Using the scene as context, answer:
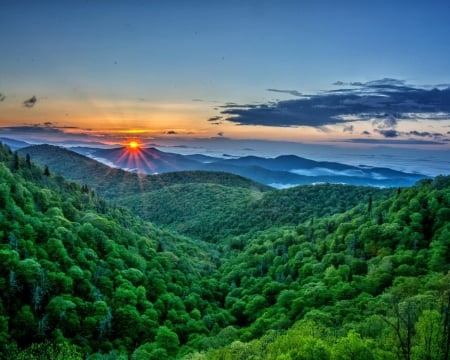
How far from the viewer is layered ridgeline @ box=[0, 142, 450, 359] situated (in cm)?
6956

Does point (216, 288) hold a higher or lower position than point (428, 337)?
lower

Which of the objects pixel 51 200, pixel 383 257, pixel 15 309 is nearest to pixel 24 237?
pixel 15 309

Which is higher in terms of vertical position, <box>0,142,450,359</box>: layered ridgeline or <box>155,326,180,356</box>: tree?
<box>0,142,450,359</box>: layered ridgeline

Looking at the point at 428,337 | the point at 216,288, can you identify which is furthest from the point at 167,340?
the point at 428,337

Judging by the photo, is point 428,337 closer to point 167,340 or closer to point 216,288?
point 167,340

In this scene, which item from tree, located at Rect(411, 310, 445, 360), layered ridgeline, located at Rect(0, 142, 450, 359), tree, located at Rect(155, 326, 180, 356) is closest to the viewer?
tree, located at Rect(411, 310, 445, 360)

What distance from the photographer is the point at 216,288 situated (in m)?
151

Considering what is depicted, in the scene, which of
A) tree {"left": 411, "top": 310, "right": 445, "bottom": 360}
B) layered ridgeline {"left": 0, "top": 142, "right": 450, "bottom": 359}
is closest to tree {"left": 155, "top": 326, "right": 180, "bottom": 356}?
layered ridgeline {"left": 0, "top": 142, "right": 450, "bottom": 359}

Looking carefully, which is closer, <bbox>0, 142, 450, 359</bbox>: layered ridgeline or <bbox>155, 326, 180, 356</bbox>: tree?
<bbox>0, 142, 450, 359</bbox>: layered ridgeline

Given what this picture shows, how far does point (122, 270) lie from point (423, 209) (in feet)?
328

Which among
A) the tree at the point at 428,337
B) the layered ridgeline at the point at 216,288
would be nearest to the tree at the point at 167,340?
the layered ridgeline at the point at 216,288

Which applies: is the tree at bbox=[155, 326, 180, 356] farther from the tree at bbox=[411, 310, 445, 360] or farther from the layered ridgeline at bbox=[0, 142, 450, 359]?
the tree at bbox=[411, 310, 445, 360]

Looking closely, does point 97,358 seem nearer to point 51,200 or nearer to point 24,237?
point 24,237

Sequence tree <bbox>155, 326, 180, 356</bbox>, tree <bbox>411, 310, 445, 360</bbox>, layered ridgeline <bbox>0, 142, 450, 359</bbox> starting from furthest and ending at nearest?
tree <bbox>155, 326, 180, 356</bbox> → layered ridgeline <bbox>0, 142, 450, 359</bbox> → tree <bbox>411, 310, 445, 360</bbox>
